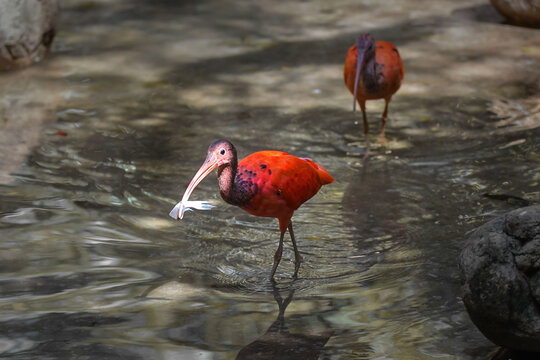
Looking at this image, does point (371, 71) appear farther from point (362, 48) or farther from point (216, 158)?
point (216, 158)

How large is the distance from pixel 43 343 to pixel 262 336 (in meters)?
1.19

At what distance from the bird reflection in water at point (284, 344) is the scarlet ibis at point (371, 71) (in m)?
3.12

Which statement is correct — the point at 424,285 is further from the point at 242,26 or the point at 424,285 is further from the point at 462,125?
the point at 242,26

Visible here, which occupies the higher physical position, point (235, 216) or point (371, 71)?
point (371, 71)

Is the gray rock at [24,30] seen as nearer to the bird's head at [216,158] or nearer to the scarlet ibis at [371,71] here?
the scarlet ibis at [371,71]

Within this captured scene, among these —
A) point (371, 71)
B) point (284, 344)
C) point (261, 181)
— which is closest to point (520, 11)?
point (371, 71)

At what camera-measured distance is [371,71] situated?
22.5 feet

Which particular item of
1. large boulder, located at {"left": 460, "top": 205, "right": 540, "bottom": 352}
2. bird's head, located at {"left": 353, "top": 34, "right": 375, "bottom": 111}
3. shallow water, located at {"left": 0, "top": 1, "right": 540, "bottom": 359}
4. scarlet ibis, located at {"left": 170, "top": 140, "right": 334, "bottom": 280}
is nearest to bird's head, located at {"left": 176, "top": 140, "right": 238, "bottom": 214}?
scarlet ibis, located at {"left": 170, "top": 140, "right": 334, "bottom": 280}

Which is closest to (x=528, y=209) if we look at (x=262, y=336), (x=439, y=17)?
(x=262, y=336)

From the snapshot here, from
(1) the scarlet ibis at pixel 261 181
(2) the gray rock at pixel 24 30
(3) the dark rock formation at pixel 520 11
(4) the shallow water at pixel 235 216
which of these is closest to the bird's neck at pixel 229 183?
(1) the scarlet ibis at pixel 261 181

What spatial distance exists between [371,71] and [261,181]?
2.63m

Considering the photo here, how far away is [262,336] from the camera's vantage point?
13.5 ft

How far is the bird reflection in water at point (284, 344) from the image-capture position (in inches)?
154

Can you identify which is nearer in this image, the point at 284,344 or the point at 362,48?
the point at 284,344
